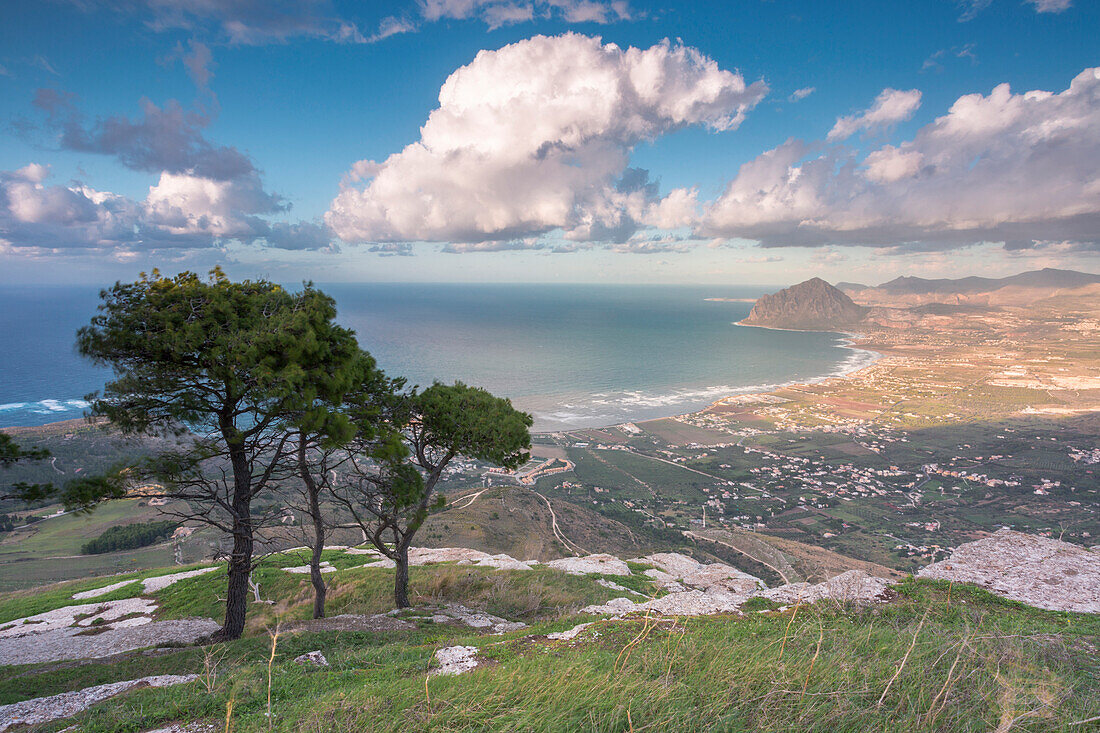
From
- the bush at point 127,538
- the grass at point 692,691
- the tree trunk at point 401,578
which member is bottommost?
the bush at point 127,538

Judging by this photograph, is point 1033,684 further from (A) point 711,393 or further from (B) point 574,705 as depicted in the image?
(A) point 711,393

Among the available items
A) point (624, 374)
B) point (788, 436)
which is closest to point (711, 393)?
point (624, 374)

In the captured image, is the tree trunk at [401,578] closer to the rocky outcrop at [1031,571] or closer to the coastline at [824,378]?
the rocky outcrop at [1031,571]

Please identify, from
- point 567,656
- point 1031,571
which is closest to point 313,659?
point 567,656

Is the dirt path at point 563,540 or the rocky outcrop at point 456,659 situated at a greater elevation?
the rocky outcrop at point 456,659

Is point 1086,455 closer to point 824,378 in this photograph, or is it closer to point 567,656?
point 824,378

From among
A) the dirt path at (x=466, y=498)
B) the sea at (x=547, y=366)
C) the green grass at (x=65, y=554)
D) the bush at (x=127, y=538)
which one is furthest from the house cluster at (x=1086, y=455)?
the bush at (x=127, y=538)
